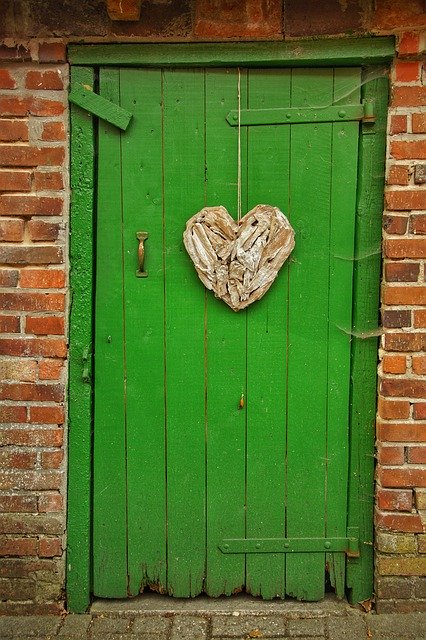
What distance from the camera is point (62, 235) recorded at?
2.43 m

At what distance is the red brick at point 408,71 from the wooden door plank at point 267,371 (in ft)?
1.37

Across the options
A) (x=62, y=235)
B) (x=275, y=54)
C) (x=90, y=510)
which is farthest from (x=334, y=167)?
(x=90, y=510)

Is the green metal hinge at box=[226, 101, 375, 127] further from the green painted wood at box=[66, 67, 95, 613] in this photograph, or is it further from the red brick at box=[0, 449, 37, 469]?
the red brick at box=[0, 449, 37, 469]

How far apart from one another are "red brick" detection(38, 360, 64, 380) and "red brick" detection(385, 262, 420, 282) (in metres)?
1.36

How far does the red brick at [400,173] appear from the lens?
7.72 feet

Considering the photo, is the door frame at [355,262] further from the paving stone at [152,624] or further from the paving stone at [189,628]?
the paving stone at [189,628]

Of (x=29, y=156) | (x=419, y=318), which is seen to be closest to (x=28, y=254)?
(x=29, y=156)

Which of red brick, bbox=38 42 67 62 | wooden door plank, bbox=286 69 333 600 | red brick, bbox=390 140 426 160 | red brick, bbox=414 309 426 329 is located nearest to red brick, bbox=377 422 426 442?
wooden door plank, bbox=286 69 333 600

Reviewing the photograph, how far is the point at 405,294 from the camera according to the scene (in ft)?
7.86

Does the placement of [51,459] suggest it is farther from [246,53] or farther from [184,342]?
[246,53]

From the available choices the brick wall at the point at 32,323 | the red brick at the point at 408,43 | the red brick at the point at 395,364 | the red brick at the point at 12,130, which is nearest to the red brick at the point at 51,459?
the brick wall at the point at 32,323

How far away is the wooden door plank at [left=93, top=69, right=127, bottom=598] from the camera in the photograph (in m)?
2.47

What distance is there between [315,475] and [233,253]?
0.99 metres

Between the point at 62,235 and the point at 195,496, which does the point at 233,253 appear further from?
the point at 195,496
